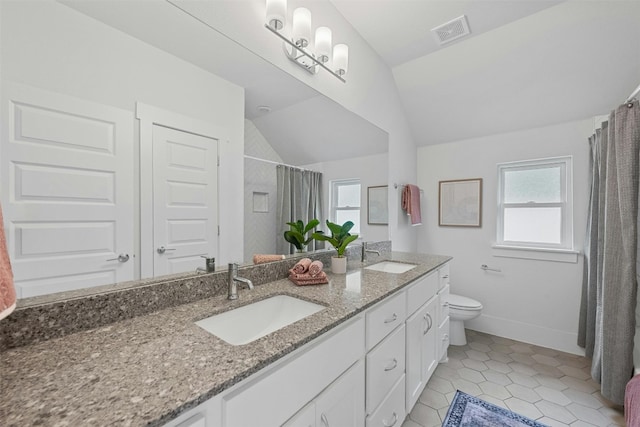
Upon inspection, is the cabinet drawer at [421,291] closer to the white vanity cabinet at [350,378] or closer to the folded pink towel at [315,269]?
the white vanity cabinet at [350,378]

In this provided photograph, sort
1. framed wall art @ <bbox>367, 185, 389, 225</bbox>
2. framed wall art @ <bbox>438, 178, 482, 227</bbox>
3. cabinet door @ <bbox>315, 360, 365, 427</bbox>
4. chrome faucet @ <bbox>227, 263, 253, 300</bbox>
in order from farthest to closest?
framed wall art @ <bbox>438, 178, 482, 227</bbox>, framed wall art @ <bbox>367, 185, 389, 225</bbox>, chrome faucet @ <bbox>227, 263, 253, 300</bbox>, cabinet door @ <bbox>315, 360, 365, 427</bbox>

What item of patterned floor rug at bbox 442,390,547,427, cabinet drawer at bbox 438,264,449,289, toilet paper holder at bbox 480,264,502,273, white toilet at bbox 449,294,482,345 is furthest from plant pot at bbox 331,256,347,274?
toilet paper holder at bbox 480,264,502,273

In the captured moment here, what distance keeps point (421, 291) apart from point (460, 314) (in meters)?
1.10

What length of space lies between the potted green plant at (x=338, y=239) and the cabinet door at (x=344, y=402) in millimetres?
644

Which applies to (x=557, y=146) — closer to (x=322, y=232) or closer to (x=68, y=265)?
(x=322, y=232)

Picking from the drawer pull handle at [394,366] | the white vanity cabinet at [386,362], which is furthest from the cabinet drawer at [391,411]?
the drawer pull handle at [394,366]

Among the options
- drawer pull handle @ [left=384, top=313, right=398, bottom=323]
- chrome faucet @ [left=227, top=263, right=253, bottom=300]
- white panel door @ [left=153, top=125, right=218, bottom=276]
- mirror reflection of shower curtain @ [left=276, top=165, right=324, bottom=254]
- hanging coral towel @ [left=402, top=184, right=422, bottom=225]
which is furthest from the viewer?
hanging coral towel @ [left=402, top=184, right=422, bottom=225]

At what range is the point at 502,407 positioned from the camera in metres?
1.67

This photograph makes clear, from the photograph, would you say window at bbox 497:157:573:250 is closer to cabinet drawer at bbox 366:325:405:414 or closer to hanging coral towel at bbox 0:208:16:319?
cabinet drawer at bbox 366:325:405:414

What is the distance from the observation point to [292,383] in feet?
2.38

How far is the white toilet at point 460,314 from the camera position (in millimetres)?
2369

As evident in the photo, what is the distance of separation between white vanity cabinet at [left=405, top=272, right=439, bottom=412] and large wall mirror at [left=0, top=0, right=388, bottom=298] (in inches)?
36.5

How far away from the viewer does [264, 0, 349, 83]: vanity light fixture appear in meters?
1.29

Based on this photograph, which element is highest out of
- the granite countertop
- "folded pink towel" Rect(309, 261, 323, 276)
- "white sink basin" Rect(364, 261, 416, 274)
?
"folded pink towel" Rect(309, 261, 323, 276)
